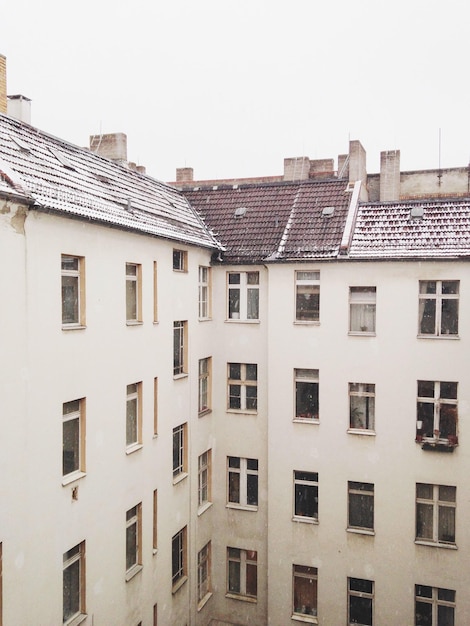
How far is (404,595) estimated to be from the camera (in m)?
14.9

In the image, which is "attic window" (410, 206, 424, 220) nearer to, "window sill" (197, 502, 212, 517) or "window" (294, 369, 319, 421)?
"window" (294, 369, 319, 421)

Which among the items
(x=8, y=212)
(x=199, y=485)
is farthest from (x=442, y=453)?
(x=8, y=212)

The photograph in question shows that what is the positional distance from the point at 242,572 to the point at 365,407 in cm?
646

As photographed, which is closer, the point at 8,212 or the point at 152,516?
the point at 8,212

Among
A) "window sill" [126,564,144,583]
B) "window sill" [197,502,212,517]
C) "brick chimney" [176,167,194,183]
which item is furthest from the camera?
"brick chimney" [176,167,194,183]

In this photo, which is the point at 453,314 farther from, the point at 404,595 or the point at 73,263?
the point at 73,263

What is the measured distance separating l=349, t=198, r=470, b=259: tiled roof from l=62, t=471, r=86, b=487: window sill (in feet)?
28.8

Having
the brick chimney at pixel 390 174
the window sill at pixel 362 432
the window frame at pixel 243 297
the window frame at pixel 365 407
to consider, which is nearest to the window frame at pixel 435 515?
the window sill at pixel 362 432

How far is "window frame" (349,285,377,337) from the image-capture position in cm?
1519

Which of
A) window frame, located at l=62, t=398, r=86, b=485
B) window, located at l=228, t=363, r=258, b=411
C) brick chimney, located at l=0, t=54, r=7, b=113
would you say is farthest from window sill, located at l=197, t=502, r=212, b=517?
brick chimney, located at l=0, t=54, r=7, b=113

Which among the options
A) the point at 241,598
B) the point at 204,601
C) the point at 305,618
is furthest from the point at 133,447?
the point at 305,618

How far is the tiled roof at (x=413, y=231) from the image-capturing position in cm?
1463

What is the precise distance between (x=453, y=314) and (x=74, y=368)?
9.65m

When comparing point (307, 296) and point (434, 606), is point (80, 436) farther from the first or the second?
point (434, 606)
